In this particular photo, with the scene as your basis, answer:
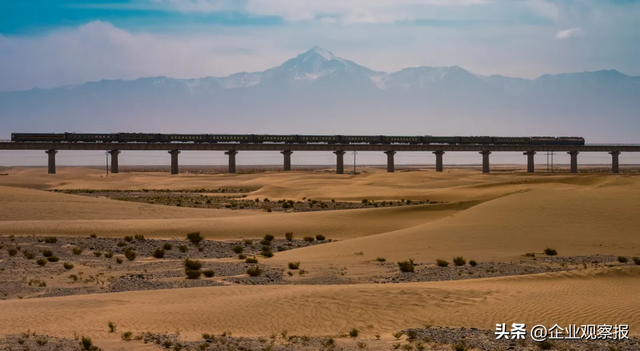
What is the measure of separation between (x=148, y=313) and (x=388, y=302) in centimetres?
529

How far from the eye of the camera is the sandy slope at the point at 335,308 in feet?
41.7

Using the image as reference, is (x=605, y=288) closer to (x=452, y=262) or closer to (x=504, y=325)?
(x=504, y=325)

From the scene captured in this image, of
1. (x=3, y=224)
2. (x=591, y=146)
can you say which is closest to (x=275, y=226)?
(x=3, y=224)

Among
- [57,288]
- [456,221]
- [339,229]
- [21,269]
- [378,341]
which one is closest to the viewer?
[378,341]

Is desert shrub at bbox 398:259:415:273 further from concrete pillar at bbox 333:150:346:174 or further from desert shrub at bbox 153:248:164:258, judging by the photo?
concrete pillar at bbox 333:150:346:174

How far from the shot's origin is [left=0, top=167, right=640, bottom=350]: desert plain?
40.2ft

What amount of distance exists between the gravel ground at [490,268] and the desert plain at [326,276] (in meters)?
0.07

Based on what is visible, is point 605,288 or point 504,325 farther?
point 605,288

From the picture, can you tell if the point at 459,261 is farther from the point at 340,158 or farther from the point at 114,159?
the point at 114,159

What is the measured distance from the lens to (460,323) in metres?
12.8

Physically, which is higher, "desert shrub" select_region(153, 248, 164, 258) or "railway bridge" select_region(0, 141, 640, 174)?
"railway bridge" select_region(0, 141, 640, 174)

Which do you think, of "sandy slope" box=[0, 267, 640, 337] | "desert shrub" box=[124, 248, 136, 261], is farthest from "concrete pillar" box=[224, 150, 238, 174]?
"sandy slope" box=[0, 267, 640, 337]

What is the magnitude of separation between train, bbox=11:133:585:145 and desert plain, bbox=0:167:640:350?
205ft

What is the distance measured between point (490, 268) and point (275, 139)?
3580 inches
